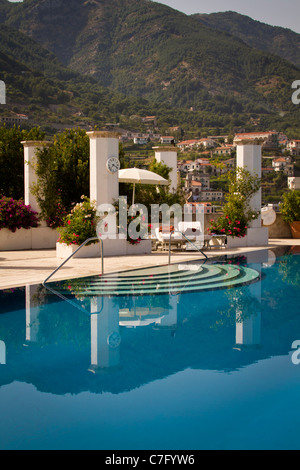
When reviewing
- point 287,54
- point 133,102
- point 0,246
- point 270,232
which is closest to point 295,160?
point 133,102

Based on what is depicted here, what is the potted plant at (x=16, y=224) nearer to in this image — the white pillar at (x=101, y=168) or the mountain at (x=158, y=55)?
the white pillar at (x=101, y=168)

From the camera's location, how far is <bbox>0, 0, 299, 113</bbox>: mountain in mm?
118312

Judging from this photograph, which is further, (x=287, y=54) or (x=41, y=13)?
(x=287, y=54)

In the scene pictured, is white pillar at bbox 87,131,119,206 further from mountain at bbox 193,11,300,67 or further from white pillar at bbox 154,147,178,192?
mountain at bbox 193,11,300,67

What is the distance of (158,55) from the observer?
436 feet

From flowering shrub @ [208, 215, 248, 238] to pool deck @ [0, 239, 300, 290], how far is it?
0.63 metres

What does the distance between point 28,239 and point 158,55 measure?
12781cm

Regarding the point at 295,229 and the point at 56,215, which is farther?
the point at 295,229

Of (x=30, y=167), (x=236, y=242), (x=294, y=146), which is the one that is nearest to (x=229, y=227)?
(x=236, y=242)

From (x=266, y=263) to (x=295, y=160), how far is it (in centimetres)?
7511

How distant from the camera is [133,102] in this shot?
339 feet

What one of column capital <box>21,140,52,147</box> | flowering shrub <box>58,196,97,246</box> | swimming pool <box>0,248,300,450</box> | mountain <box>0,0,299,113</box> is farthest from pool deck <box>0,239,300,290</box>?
mountain <box>0,0,299,113</box>

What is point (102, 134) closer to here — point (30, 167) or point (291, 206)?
point (30, 167)
